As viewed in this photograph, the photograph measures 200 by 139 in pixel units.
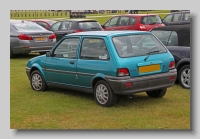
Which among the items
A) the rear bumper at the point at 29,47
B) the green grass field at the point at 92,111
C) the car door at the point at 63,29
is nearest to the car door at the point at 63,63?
the green grass field at the point at 92,111

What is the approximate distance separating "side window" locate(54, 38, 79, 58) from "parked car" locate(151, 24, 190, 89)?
8.53 feet

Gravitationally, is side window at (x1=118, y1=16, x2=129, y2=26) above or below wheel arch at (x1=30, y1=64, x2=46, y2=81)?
above

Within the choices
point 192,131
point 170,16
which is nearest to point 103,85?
point 192,131

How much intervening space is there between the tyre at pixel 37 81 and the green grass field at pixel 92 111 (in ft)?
0.47

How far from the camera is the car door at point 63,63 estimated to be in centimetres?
869

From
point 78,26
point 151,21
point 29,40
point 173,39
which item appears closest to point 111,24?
point 151,21

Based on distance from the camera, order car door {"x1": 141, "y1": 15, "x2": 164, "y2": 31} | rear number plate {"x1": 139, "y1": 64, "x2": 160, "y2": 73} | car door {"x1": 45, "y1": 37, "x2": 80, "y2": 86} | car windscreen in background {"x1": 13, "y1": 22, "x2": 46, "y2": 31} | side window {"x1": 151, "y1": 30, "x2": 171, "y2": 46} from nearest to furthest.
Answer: rear number plate {"x1": 139, "y1": 64, "x2": 160, "y2": 73} → car door {"x1": 45, "y1": 37, "x2": 80, "y2": 86} → side window {"x1": 151, "y1": 30, "x2": 171, "y2": 46} → car windscreen in background {"x1": 13, "y1": 22, "x2": 46, "y2": 31} → car door {"x1": 141, "y1": 15, "x2": 164, "y2": 31}

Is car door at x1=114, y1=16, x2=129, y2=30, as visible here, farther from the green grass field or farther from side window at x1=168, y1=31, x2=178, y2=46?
the green grass field

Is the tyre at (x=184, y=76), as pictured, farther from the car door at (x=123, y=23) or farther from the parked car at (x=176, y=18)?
the parked car at (x=176, y=18)

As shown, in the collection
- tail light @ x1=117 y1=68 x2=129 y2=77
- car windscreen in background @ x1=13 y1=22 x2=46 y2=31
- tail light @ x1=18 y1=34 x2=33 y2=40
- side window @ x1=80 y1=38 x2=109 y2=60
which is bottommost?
tail light @ x1=117 y1=68 x2=129 y2=77

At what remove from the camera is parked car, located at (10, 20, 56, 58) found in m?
14.7

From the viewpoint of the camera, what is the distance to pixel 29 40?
48.1 ft

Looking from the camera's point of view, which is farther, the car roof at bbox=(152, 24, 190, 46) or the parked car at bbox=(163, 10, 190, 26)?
the parked car at bbox=(163, 10, 190, 26)

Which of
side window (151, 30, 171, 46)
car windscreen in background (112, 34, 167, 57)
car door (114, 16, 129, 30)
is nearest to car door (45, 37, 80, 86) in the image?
car windscreen in background (112, 34, 167, 57)
